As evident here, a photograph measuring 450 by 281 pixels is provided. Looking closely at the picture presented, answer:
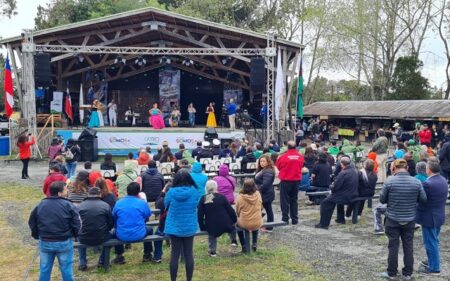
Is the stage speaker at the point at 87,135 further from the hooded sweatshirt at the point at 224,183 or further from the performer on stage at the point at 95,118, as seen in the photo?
the hooded sweatshirt at the point at 224,183

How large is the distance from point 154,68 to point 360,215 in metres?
17.9

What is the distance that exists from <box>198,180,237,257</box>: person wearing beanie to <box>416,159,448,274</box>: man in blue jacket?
257cm

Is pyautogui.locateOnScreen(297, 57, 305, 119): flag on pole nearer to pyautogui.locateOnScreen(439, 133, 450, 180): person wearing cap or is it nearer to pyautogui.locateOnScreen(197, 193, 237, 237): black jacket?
pyautogui.locateOnScreen(439, 133, 450, 180): person wearing cap

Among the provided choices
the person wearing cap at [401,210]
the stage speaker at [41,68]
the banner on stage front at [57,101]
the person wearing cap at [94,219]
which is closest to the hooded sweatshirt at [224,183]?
the person wearing cap at [94,219]

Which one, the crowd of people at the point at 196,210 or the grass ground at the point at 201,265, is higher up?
the crowd of people at the point at 196,210

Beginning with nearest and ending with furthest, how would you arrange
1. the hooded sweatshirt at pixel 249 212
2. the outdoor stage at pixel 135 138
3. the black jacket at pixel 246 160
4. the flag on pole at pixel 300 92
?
the hooded sweatshirt at pixel 249 212 < the black jacket at pixel 246 160 < the outdoor stage at pixel 135 138 < the flag on pole at pixel 300 92

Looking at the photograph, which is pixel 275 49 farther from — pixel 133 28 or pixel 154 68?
pixel 154 68

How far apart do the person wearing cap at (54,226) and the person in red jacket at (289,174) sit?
4.28m

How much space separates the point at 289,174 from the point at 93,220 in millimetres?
3844

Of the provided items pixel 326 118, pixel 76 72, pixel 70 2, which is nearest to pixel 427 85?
pixel 326 118

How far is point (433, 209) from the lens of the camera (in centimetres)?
616

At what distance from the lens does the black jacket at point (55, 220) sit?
512 cm

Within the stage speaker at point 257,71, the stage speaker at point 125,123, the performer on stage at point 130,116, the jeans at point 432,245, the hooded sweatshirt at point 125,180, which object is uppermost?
the stage speaker at point 257,71

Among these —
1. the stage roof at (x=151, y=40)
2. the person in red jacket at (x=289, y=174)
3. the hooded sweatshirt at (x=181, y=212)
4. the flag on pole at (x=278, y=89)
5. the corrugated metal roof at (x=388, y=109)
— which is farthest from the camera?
the corrugated metal roof at (x=388, y=109)
